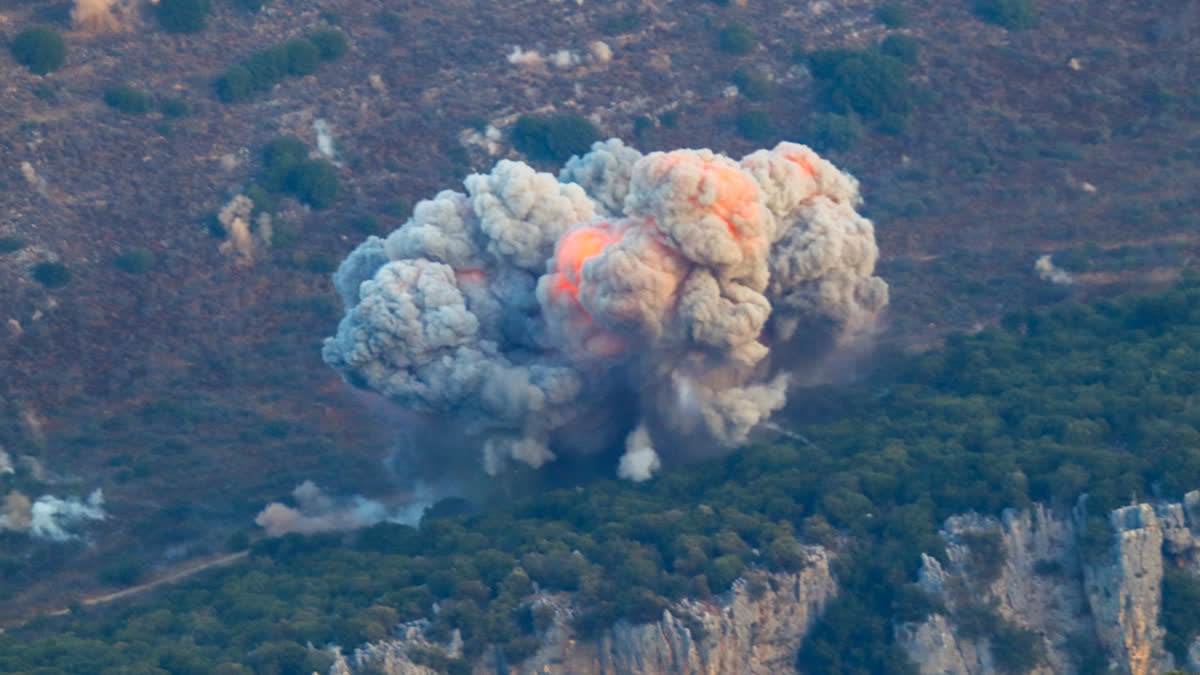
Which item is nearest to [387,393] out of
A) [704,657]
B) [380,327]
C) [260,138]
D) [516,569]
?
[380,327]

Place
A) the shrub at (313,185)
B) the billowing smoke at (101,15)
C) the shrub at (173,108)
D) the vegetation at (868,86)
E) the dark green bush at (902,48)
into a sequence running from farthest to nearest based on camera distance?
1. the dark green bush at (902,48)
2. the vegetation at (868,86)
3. the billowing smoke at (101,15)
4. the shrub at (173,108)
5. the shrub at (313,185)

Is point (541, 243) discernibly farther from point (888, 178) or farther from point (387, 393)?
point (888, 178)

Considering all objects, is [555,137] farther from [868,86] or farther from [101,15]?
[101,15]

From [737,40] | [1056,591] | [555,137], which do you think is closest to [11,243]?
[555,137]

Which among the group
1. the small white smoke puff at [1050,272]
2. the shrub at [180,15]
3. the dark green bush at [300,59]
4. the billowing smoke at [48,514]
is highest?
the shrub at [180,15]

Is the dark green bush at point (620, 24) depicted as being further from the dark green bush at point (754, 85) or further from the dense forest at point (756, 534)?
the dense forest at point (756, 534)

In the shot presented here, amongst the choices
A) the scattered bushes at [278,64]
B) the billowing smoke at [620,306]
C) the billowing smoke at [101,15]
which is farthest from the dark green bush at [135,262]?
the billowing smoke at [620,306]

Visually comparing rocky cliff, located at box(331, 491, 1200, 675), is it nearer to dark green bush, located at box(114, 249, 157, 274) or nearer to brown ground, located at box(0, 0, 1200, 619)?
brown ground, located at box(0, 0, 1200, 619)
